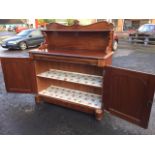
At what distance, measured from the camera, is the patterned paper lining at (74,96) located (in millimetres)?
2264

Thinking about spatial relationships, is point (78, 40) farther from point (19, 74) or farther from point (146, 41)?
point (146, 41)

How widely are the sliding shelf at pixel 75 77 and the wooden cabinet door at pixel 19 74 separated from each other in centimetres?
17

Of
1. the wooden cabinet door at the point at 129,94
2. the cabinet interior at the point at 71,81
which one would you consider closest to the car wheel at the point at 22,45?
the cabinet interior at the point at 71,81

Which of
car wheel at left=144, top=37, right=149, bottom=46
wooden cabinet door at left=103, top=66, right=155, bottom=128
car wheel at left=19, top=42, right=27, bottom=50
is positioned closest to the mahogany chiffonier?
wooden cabinet door at left=103, top=66, right=155, bottom=128

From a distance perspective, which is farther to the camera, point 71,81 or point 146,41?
point 146,41

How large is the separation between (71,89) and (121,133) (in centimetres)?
107

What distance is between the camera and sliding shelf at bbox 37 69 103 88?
2.20 metres

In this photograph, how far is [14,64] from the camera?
229cm

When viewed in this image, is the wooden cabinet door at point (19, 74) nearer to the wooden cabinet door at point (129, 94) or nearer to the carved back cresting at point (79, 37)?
the carved back cresting at point (79, 37)

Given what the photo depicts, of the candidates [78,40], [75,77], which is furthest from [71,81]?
[78,40]

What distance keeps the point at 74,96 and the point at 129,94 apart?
3.03ft

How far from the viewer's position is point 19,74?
2.36 metres

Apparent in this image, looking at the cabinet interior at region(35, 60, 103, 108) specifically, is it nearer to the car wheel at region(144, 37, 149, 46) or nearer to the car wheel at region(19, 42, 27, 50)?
the car wheel at region(19, 42, 27, 50)

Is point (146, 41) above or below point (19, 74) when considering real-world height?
below
